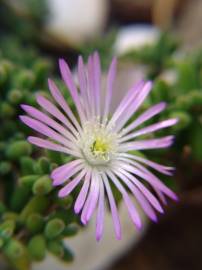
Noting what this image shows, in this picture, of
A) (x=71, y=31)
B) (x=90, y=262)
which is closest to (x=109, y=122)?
(x=90, y=262)

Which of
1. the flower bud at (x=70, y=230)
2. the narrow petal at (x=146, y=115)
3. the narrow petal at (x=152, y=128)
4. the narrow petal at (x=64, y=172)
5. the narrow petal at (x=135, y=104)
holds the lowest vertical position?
the flower bud at (x=70, y=230)

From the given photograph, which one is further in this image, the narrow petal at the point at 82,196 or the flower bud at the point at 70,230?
the flower bud at the point at 70,230

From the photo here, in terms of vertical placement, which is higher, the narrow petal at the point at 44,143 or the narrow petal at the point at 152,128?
the narrow petal at the point at 44,143

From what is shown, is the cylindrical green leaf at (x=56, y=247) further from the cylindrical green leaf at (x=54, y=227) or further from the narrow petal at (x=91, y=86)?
the narrow petal at (x=91, y=86)

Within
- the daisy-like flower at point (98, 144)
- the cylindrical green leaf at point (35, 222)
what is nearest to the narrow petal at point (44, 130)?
the daisy-like flower at point (98, 144)

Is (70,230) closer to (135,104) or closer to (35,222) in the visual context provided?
(35,222)

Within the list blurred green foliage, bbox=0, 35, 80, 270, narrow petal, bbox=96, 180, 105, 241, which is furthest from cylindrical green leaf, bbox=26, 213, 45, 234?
narrow petal, bbox=96, 180, 105, 241

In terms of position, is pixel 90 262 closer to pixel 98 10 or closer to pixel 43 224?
pixel 43 224

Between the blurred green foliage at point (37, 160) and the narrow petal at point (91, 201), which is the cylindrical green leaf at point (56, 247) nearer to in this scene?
the blurred green foliage at point (37, 160)

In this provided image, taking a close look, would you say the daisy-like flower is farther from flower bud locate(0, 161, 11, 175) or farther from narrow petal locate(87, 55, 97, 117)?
flower bud locate(0, 161, 11, 175)
